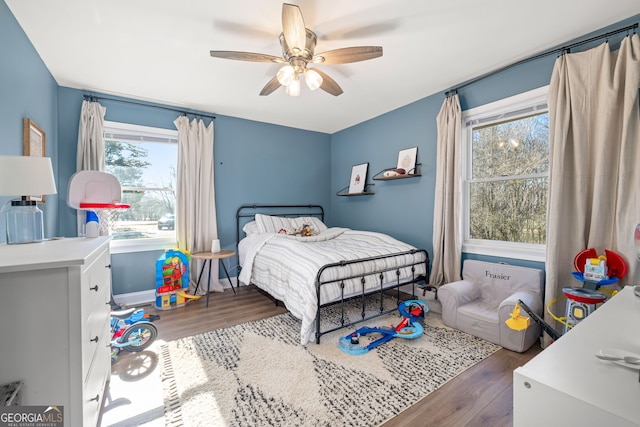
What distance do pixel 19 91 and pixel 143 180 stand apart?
1.62m

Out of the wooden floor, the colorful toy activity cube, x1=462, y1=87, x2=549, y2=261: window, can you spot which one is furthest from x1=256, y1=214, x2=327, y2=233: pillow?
x1=462, y1=87, x2=549, y2=261: window

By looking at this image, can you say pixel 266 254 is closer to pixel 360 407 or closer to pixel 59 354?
pixel 360 407

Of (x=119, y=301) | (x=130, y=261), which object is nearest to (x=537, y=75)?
(x=130, y=261)

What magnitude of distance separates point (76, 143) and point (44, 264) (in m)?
3.11

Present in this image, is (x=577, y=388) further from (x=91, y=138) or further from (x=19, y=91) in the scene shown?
(x=91, y=138)

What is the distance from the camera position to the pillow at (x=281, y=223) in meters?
3.94

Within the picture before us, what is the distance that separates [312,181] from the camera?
16.2 ft

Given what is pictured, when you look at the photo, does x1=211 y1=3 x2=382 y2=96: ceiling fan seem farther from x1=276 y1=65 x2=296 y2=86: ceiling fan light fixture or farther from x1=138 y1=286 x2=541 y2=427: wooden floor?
x1=138 y1=286 x2=541 y2=427: wooden floor

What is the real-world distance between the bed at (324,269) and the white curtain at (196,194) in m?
0.53

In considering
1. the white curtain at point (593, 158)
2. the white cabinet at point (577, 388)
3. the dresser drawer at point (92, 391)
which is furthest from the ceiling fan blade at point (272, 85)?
the white cabinet at point (577, 388)

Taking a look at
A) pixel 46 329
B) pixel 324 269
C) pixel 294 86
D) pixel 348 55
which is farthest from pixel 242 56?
pixel 46 329

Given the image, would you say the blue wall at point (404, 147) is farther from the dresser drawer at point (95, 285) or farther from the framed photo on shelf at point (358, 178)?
the dresser drawer at point (95, 285)

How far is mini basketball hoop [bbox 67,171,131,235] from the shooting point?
88.0 inches

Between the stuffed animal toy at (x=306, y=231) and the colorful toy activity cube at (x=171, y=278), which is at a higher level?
the stuffed animal toy at (x=306, y=231)
